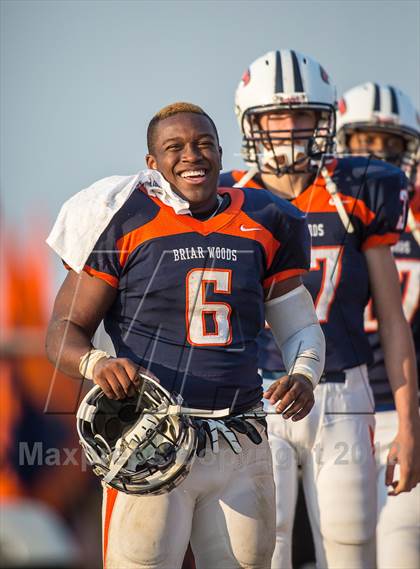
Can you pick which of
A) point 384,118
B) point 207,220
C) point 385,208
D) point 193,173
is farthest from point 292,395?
point 384,118

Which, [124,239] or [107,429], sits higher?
[124,239]

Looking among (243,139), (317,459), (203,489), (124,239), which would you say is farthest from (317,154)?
(203,489)

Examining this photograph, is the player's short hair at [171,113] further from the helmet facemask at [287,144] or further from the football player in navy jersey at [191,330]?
the helmet facemask at [287,144]

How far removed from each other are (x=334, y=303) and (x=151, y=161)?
43.4 inches

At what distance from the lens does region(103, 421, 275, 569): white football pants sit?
3123 mm

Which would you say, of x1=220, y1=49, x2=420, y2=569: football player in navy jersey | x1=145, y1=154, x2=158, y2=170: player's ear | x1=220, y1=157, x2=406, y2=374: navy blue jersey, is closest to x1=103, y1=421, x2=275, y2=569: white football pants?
x1=145, y1=154, x2=158, y2=170: player's ear

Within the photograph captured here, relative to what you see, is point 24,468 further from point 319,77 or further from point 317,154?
point 319,77

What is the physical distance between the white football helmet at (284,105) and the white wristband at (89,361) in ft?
4.98

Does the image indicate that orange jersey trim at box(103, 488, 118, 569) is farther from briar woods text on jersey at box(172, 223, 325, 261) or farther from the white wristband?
briar woods text on jersey at box(172, 223, 325, 261)

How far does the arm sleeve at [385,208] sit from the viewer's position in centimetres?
432

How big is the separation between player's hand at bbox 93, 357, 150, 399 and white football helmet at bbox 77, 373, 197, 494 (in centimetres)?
3

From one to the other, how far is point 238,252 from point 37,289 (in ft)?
5.18

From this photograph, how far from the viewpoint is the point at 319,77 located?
466cm

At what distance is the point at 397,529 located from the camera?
14.7 ft
